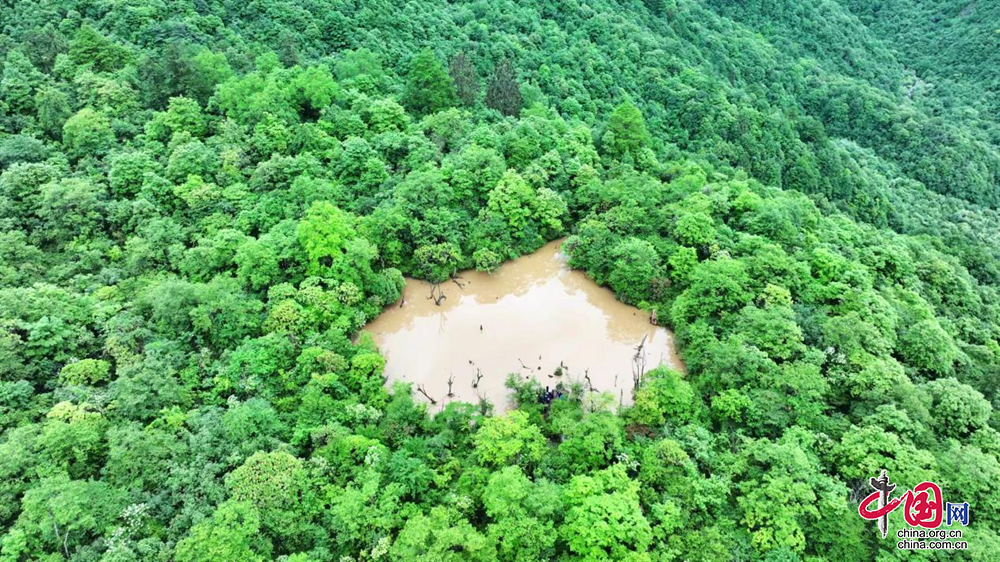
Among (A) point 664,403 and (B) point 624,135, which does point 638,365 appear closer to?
(A) point 664,403

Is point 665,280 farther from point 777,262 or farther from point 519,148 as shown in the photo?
point 519,148

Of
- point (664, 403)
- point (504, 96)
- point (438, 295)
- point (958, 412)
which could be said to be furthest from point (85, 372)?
point (958, 412)

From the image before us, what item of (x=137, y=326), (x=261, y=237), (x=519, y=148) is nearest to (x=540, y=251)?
(x=519, y=148)

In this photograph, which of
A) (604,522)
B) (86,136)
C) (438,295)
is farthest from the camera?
(86,136)

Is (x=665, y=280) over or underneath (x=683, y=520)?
over

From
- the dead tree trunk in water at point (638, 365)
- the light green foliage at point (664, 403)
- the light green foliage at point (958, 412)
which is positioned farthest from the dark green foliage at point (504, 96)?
the light green foliage at point (958, 412)

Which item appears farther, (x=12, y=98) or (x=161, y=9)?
(x=161, y=9)

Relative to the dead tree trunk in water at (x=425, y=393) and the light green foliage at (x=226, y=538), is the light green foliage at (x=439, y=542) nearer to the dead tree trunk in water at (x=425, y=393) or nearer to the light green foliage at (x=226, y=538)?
the light green foliage at (x=226, y=538)
